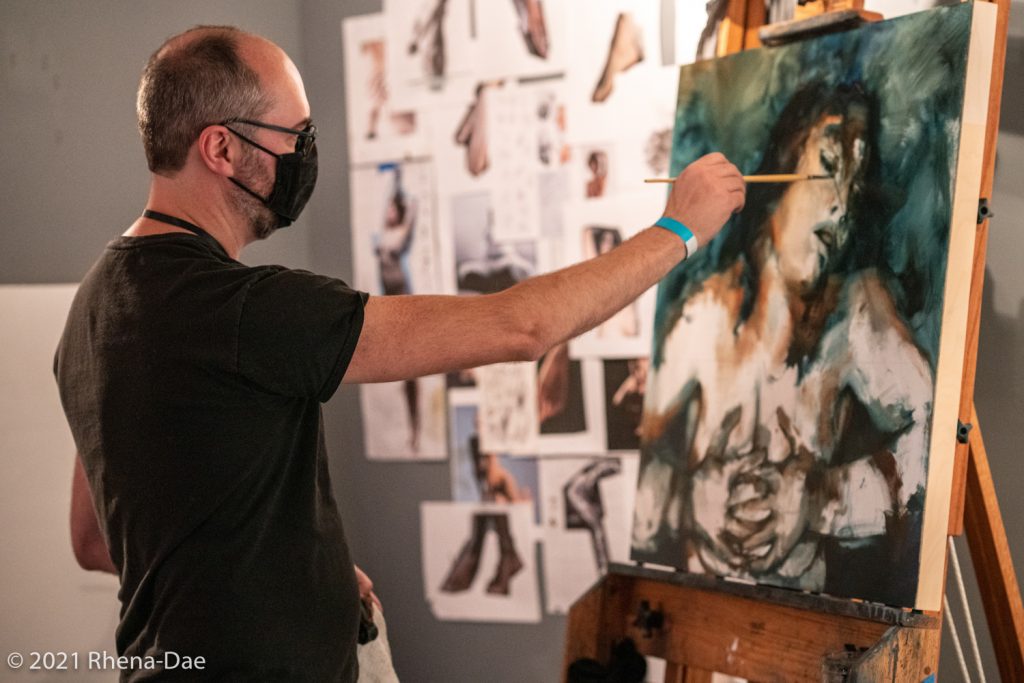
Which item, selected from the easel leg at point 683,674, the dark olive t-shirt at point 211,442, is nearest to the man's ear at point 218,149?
the dark olive t-shirt at point 211,442

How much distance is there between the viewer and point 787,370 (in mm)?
1732

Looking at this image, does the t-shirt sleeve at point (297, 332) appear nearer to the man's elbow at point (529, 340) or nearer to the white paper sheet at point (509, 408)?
the man's elbow at point (529, 340)

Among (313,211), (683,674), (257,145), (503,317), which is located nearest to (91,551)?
(257,145)

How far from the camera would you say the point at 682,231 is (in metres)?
1.56

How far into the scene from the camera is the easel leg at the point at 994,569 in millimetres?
1663

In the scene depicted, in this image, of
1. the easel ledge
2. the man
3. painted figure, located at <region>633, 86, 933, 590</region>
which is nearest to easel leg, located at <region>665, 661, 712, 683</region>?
the easel ledge

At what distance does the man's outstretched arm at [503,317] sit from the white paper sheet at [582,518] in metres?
1.26

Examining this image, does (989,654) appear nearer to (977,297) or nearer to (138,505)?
(977,297)

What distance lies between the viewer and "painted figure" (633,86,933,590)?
1598mm

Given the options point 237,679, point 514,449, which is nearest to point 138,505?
point 237,679

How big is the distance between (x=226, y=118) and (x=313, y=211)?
175cm

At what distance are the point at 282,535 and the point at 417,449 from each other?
161 centimetres

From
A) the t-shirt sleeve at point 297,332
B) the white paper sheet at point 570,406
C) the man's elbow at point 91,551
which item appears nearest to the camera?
the t-shirt sleeve at point 297,332

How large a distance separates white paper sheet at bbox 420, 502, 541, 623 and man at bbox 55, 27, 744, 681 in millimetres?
1349
